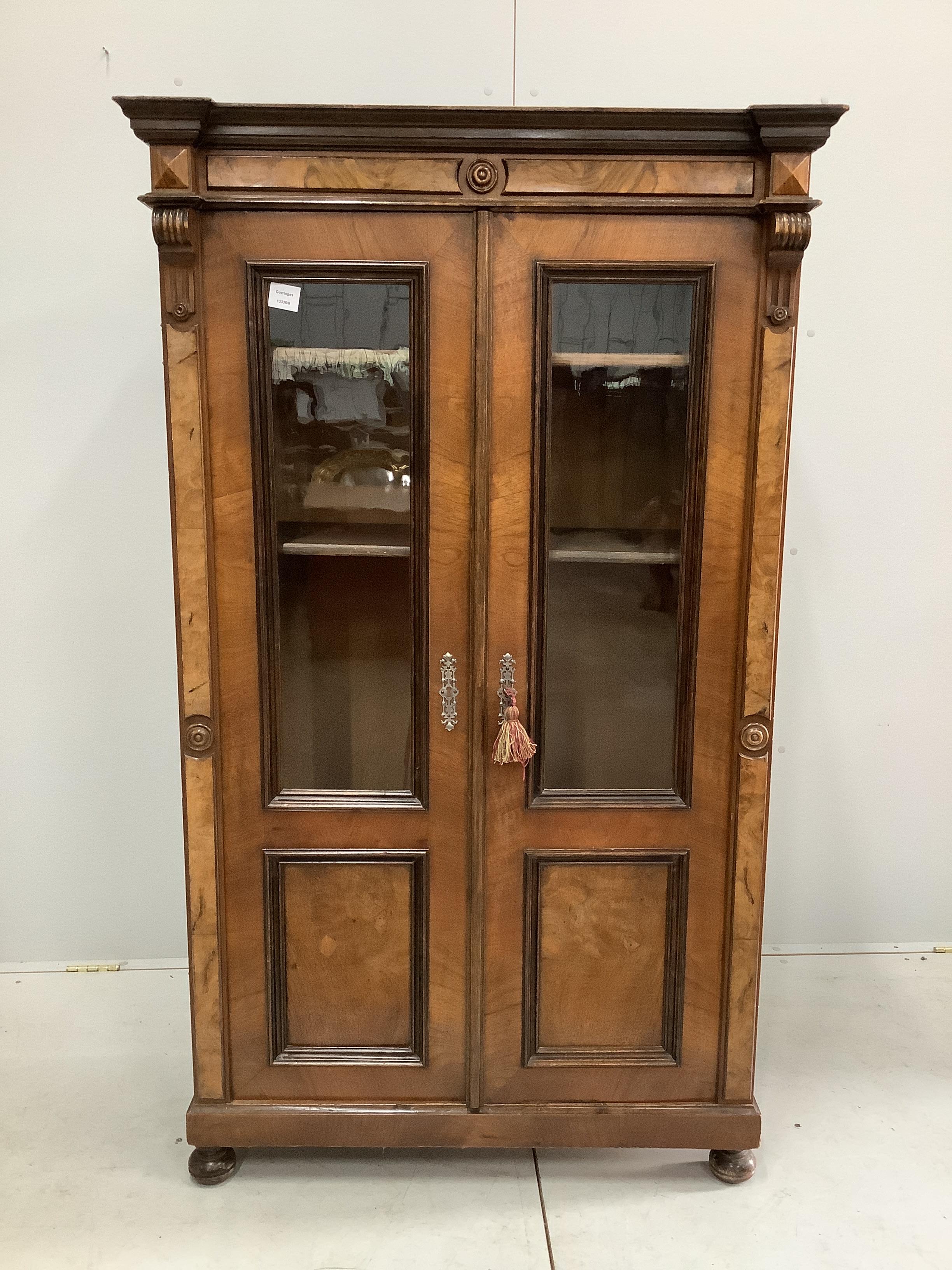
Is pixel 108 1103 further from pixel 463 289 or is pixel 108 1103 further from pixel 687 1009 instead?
pixel 463 289

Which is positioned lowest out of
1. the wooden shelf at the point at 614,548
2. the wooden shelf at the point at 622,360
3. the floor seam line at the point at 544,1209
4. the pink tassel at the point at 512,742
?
the floor seam line at the point at 544,1209

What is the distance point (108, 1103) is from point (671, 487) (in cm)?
192

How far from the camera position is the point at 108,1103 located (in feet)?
7.40

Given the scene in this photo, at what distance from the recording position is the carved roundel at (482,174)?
173 centimetres

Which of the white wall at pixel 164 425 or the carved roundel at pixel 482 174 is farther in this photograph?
the white wall at pixel 164 425

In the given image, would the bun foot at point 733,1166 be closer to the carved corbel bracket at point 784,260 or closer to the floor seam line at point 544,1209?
the floor seam line at point 544,1209

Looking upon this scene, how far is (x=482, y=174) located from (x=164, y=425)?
129cm

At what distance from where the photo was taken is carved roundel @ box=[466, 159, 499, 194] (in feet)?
5.68

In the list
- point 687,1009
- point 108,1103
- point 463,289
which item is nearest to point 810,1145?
point 687,1009

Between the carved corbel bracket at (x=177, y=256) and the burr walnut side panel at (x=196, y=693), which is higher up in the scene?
the carved corbel bracket at (x=177, y=256)

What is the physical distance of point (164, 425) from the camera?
8.66 ft

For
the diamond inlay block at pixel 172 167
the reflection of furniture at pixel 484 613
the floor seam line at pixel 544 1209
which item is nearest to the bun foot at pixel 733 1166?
the reflection of furniture at pixel 484 613

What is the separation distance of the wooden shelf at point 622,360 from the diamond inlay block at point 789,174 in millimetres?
327

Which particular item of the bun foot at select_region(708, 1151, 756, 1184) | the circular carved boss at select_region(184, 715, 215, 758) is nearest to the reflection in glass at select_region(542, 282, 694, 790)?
the circular carved boss at select_region(184, 715, 215, 758)
